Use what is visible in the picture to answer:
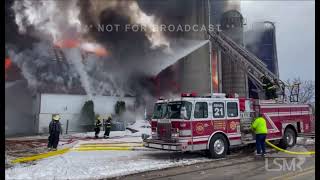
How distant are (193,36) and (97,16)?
6.66m

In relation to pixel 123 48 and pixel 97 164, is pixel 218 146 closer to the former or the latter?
pixel 97 164

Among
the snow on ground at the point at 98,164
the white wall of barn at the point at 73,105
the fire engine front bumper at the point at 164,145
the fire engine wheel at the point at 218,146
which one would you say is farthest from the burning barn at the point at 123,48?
the fire engine wheel at the point at 218,146

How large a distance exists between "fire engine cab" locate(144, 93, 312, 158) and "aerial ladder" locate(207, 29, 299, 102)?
2.17 metres

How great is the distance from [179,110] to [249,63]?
747 cm

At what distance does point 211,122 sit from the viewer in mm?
10984

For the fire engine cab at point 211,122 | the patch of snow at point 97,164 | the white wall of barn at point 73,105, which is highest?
the white wall of barn at point 73,105

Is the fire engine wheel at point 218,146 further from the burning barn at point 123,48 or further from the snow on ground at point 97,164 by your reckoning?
the burning barn at point 123,48

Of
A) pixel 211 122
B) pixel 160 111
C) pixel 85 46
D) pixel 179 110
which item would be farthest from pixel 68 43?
pixel 211 122

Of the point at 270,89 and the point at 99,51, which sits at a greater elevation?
the point at 99,51

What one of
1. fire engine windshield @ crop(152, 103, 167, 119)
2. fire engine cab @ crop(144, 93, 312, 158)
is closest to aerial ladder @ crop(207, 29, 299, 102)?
fire engine cab @ crop(144, 93, 312, 158)

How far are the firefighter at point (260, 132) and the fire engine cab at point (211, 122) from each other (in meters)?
0.55

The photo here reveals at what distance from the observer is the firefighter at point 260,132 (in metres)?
11.4

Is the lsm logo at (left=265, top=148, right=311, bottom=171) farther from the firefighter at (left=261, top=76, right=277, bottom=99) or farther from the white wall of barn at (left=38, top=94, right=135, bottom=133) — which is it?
the white wall of barn at (left=38, top=94, right=135, bottom=133)
